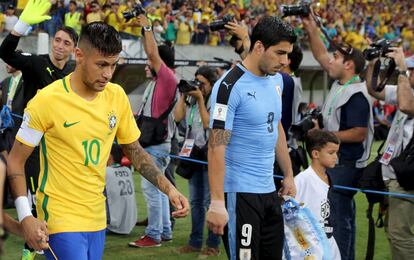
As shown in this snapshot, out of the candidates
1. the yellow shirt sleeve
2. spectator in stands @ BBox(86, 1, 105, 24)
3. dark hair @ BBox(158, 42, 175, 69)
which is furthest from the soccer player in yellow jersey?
spectator in stands @ BBox(86, 1, 105, 24)

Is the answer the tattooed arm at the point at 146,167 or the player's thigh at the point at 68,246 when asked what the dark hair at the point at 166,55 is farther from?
the player's thigh at the point at 68,246

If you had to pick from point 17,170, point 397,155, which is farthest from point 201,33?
point 17,170

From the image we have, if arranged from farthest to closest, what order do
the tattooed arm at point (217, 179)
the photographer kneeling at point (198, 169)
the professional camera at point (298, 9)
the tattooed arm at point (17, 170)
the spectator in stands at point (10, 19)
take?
the spectator in stands at point (10, 19) < the photographer kneeling at point (198, 169) < the professional camera at point (298, 9) < the tattooed arm at point (217, 179) < the tattooed arm at point (17, 170)

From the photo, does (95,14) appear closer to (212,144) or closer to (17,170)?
(212,144)

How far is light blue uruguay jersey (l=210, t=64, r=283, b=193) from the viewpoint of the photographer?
4.72 meters

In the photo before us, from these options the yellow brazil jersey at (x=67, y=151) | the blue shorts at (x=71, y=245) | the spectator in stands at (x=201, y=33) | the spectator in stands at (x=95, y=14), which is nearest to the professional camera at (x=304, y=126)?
the yellow brazil jersey at (x=67, y=151)

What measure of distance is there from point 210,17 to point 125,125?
21069 mm

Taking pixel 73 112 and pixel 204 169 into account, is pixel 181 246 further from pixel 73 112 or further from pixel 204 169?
pixel 73 112

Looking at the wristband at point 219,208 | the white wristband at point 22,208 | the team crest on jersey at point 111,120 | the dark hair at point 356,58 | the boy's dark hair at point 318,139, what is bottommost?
the wristband at point 219,208

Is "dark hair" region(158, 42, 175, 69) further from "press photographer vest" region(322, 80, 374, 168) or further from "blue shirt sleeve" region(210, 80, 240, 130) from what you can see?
"blue shirt sleeve" region(210, 80, 240, 130)

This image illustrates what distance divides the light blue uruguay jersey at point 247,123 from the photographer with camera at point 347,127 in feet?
5.74

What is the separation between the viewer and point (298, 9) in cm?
679

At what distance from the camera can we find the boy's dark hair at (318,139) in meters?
6.30

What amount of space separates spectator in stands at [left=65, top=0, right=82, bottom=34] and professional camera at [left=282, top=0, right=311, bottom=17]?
1223 centimetres
